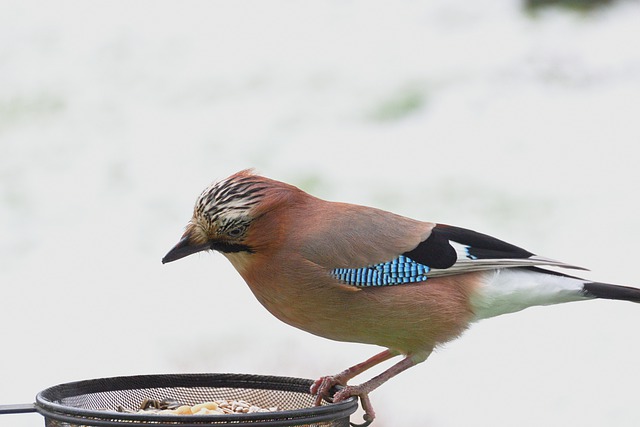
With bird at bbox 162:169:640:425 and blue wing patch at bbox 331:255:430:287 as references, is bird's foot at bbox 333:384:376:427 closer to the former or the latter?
bird at bbox 162:169:640:425

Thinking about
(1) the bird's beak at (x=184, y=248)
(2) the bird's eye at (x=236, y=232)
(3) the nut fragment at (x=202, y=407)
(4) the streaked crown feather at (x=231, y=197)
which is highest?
(4) the streaked crown feather at (x=231, y=197)

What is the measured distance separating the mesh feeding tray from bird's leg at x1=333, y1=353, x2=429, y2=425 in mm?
86

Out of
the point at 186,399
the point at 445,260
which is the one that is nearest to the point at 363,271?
the point at 445,260

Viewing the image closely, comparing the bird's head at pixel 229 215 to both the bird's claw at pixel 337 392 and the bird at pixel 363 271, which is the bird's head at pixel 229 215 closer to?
the bird at pixel 363 271

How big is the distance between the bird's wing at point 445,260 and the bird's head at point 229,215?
250 millimetres

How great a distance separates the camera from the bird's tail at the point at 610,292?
291 cm

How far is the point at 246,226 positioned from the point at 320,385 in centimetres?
43

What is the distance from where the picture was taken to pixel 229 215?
2605 millimetres

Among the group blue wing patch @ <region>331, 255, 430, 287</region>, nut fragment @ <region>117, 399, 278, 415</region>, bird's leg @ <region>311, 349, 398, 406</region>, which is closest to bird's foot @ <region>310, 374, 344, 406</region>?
bird's leg @ <region>311, 349, 398, 406</region>

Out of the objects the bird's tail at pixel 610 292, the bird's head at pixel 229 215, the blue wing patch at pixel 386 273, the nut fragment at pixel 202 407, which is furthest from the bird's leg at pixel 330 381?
the bird's tail at pixel 610 292

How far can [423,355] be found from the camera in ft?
9.45

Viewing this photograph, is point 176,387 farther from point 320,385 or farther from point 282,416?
point 282,416

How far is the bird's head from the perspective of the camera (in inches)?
101

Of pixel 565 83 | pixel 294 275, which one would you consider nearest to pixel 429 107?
pixel 565 83
